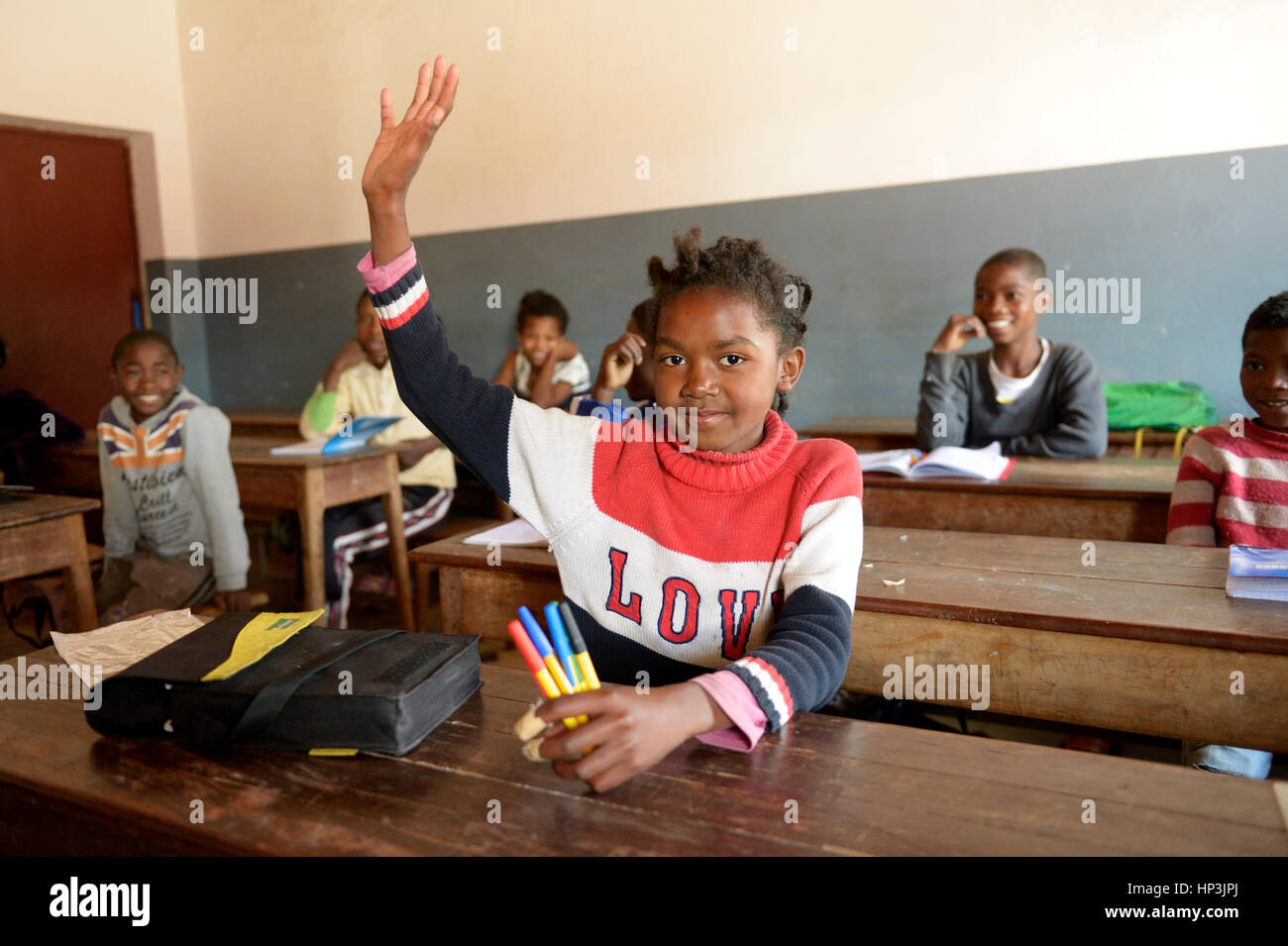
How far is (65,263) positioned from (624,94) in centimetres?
333

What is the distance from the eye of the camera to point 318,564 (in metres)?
2.88

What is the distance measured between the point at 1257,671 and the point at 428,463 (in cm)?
299

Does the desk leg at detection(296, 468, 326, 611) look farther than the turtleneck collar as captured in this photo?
Yes

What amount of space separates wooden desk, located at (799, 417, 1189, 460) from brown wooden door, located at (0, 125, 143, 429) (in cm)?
422

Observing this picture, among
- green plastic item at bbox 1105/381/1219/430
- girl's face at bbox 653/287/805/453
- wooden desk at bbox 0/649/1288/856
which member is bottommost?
wooden desk at bbox 0/649/1288/856

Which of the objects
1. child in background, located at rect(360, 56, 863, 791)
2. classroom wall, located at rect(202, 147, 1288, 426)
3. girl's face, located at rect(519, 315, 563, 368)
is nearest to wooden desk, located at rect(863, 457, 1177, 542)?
child in background, located at rect(360, 56, 863, 791)

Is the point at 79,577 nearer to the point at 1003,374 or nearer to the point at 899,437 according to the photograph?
the point at 899,437

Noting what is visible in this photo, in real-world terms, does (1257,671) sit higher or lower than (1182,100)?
lower

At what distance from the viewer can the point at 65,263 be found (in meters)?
5.09

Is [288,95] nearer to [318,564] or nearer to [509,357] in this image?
[509,357]

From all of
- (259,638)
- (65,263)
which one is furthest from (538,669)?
(65,263)

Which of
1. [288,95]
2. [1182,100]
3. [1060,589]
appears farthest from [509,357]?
[1060,589]

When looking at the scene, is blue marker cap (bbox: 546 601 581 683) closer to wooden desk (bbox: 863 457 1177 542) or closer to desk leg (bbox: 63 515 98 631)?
wooden desk (bbox: 863 457 1177 542)

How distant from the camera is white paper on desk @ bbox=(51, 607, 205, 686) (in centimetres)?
111
